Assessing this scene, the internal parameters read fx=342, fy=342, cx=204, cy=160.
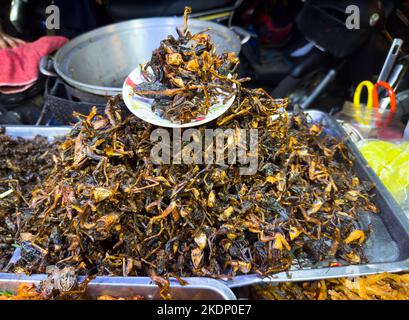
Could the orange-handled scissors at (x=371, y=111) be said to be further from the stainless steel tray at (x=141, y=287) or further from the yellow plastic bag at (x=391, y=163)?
the stainless steel tray at (x=141, y=287)

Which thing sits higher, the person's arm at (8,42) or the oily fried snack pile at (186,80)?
the oily fried snack pile at (186,80)

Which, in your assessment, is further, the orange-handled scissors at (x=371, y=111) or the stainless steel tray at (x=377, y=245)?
the orange-handled scissors at (x=371, y=111)

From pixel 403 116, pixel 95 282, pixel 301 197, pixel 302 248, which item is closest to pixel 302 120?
pixel 301 197

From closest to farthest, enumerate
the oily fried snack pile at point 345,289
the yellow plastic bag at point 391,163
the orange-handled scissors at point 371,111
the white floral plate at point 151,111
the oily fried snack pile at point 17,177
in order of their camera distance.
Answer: the white floral plate at point 151,111 < the oily fried snack pile at point 345,289 < the oily fried snack pile at point 17,177 < the yellow plastic bag at point 391,163 < the orange-handled scissors at point 371,111

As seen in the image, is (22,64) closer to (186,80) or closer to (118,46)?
(118,46)

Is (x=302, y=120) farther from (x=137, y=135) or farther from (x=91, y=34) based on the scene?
(x=91, y=34)

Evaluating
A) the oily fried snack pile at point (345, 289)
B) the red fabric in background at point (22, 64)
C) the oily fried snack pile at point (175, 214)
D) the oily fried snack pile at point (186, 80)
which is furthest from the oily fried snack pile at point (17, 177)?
the oily fried snack pile at point (345, 289)

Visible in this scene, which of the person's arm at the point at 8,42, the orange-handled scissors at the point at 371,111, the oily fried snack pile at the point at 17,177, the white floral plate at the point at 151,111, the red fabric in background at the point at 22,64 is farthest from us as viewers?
the person's arm at the point at 8,42
